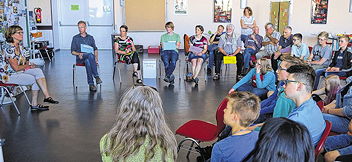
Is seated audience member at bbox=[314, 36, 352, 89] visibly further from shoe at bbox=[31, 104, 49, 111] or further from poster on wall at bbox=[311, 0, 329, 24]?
poster on wall at bbox=[311, 0, 329, 24]

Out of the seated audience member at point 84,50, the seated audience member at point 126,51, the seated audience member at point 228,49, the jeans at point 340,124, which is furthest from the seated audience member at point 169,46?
the jeans at point 340,124

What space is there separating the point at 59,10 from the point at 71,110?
880 cm

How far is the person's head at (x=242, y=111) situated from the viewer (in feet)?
7.54

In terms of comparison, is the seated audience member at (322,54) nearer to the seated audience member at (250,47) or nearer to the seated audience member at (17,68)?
the seated audience member at (250,47)

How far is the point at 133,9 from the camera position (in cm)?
1277

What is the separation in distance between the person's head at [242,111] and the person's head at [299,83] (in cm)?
62

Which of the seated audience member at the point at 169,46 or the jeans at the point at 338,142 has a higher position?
the seated audience member at the point at 169,46

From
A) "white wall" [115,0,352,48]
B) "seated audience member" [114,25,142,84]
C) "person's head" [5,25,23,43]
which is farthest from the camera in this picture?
"white wall" [115,0,352,48]

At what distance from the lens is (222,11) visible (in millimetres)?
13070

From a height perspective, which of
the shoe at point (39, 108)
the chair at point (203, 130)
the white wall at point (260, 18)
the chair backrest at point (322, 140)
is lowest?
the shoe at point (39, 108)

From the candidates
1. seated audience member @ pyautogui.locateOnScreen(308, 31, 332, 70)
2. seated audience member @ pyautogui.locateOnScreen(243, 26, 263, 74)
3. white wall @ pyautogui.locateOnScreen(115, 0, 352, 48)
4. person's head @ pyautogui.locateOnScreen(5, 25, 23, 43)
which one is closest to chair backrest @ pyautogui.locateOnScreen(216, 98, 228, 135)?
person's head @ pyautogui.locateOnScreen(5, 25, 23, 43)

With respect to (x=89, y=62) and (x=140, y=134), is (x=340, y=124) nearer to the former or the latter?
(x=140, y=134)

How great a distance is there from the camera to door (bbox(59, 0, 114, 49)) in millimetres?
13227

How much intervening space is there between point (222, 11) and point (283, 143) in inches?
472
